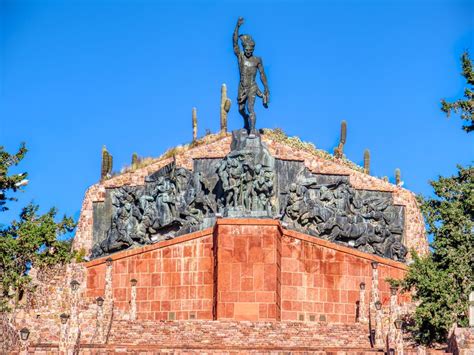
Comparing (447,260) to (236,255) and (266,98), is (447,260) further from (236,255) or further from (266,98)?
(266,98)

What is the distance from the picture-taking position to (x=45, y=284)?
53.8 meters

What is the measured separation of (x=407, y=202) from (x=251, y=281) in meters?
12.9

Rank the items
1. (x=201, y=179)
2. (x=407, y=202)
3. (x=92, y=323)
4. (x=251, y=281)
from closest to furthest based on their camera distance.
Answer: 1. (x=92, y=323)
2. (x=251, y=281)
3. (x=201, y=179)
4. (x=407, y=202)

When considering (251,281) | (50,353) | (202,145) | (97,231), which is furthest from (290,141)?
(50,353)

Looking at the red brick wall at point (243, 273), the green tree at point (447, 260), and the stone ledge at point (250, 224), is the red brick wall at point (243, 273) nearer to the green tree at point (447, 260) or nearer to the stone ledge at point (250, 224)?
the stone ledge at point (250, 224)

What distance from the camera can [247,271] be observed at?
153 feet

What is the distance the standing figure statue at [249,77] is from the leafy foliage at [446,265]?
8009 millimetres

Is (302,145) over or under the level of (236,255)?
over

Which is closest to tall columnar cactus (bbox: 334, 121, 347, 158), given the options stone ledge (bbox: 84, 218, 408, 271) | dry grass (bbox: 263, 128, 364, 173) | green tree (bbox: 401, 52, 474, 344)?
dry grass (bbox: 263, 128, 364, 173)

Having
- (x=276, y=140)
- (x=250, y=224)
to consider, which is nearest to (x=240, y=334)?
(x=250, y=224)

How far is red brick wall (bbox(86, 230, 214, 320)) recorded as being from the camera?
1949 inches

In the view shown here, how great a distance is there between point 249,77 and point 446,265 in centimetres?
1093

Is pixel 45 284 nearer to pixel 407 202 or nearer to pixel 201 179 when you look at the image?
pixel 201 179

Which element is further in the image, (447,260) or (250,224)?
(250,224)
